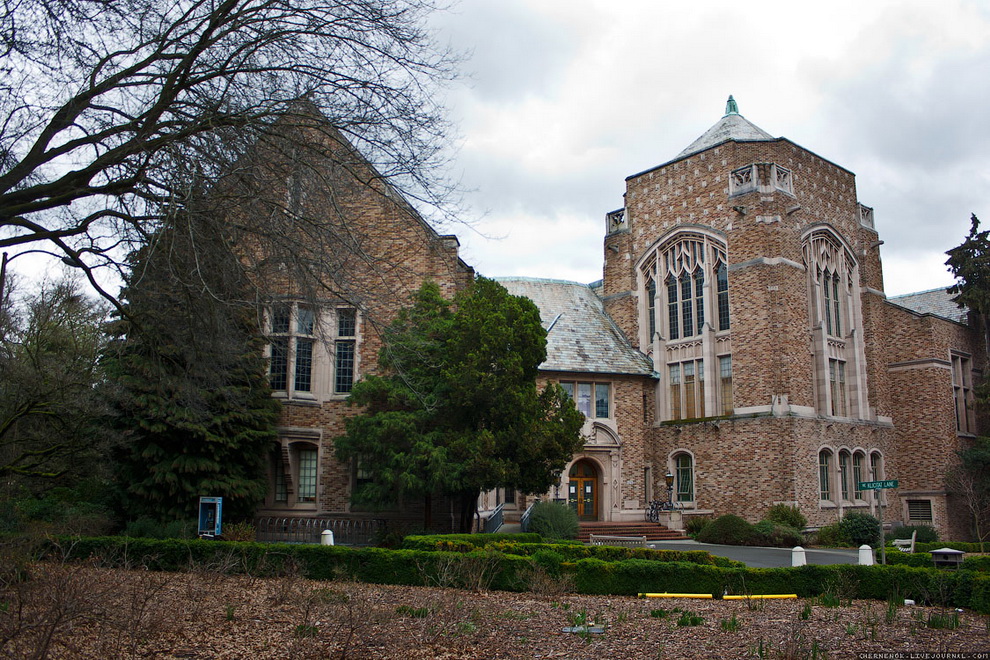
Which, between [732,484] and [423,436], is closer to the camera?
[423,436]

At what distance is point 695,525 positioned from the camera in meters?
28.7

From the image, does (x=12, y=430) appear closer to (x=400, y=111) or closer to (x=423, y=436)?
(x=423, y=436)

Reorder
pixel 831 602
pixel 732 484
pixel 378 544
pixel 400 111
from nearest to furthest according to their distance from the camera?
pixel 400 111, pixel 831 602, pixel 378 544, pixel 732 484

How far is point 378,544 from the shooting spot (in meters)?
20.5

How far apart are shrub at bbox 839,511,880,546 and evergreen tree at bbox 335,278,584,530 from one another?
1196cm

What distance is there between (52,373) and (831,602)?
57.3 feet

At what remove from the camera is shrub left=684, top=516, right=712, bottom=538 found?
28.4 meters

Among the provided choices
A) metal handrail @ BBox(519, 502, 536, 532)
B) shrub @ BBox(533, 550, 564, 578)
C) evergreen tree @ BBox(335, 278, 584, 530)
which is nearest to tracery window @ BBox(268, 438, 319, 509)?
evergreen tree @ BBox(335, 278, 584, 530)

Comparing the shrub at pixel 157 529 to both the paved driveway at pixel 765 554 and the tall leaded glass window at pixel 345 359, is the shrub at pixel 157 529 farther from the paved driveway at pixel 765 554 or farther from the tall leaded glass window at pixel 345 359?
the paved driveway at pixel 765 554

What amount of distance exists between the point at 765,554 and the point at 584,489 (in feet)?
28.2

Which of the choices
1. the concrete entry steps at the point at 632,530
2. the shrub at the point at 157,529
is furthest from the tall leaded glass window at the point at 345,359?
the concrete entry steps at the point at 632,530

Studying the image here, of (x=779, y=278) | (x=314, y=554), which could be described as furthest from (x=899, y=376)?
(x=314, y=554)

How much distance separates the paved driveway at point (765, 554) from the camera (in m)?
20.3

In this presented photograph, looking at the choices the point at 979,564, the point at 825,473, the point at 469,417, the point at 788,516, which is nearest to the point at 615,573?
the point at 469,417
